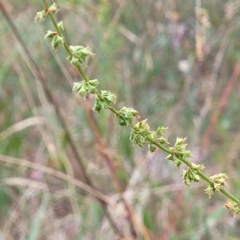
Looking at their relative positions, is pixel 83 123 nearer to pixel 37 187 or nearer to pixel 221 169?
pixel 37 187

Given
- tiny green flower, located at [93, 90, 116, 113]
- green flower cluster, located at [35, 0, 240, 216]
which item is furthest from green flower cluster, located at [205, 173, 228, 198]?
tiny green flower, located at [93, 90, 116, 113]

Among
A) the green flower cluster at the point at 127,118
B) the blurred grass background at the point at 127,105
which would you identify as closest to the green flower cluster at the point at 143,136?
the green flower cluster at the point at 127,118

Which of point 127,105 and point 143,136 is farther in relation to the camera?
point 127,105

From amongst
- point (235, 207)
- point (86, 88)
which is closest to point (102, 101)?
point (86, 88)

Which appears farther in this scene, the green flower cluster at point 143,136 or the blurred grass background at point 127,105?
the blurred grass background at point 127,105

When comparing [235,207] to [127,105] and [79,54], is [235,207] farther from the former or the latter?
[127,105]

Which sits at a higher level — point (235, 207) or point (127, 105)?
point (127, 105)

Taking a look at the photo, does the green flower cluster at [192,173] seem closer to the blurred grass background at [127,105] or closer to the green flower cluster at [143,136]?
the green flower cluster at [143,136]

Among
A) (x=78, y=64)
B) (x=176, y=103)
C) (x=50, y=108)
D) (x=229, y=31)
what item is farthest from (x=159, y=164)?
(x=78, y=64)

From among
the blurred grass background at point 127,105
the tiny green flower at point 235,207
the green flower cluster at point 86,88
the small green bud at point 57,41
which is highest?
the blurred grass background at point 127,105
